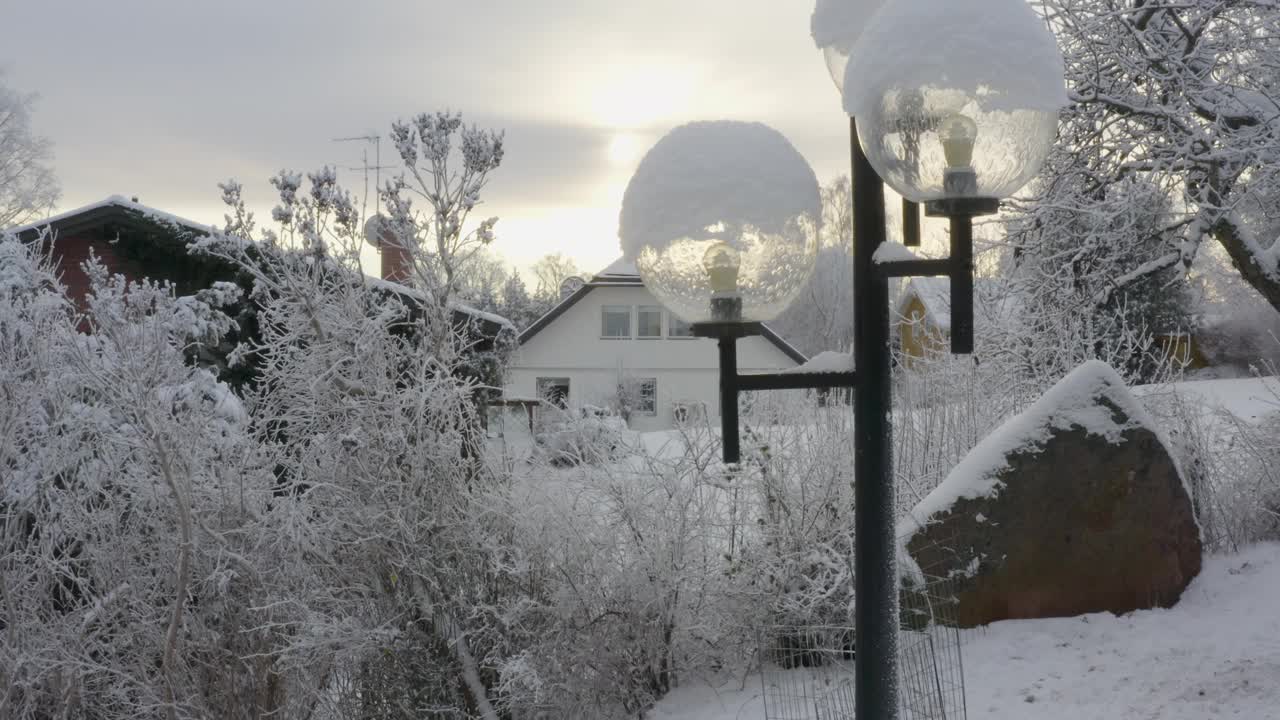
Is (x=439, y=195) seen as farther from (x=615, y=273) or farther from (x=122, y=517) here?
(x=615, y=273)

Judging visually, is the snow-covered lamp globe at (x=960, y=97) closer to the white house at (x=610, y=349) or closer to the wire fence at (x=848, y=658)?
the wire fence at (x=848, y=658)

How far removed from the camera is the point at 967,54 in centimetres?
211

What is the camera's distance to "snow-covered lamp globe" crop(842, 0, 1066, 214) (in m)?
2.11

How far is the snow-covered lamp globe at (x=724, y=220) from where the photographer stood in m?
2.48

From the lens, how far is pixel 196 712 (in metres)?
7.04

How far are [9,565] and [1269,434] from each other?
9043 millimetres

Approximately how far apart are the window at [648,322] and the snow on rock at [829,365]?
27323mm

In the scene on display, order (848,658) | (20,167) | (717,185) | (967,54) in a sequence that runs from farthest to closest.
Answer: (20,167), (848,658), (717,185), (967,54)

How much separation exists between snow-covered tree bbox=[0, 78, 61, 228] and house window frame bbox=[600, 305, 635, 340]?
13.9m

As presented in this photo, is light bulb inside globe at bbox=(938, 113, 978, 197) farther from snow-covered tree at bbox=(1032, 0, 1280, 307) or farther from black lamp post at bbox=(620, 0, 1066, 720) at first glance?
snow-covered tree at bbox=(1032, 0, 1280, 307)

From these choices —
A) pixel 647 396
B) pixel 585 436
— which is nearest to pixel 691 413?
pixel 585 436

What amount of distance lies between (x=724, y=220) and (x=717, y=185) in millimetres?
77

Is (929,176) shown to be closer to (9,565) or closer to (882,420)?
(882,420)

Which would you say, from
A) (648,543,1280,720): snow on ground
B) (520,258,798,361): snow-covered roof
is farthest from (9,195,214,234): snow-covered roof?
(520,258,798,361): snow-covered roof
